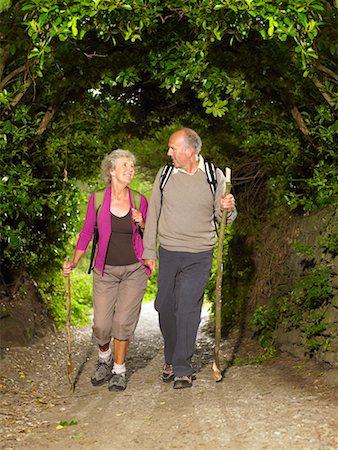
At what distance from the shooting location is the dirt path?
4742 millimetres

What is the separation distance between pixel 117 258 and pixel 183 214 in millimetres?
726

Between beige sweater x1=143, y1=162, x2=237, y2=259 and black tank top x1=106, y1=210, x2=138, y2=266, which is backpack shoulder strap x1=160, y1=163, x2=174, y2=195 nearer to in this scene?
beige sweater x1=143, y1=162, x2=237, y2=259

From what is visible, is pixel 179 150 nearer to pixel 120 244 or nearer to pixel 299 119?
pixel 120 244

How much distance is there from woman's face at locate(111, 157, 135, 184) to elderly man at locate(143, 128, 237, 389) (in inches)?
10.3

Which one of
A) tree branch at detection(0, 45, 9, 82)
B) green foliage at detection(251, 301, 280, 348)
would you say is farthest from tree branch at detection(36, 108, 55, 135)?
green foliage at detection(251, 301, 280, 348)

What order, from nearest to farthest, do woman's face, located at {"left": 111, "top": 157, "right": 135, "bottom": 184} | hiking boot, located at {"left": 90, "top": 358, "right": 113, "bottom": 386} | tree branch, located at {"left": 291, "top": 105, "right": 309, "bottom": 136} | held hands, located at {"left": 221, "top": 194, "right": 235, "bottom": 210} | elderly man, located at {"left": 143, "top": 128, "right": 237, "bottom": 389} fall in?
1. held hands, located at {"left": 221, "top": 194, "right": 235, "bottom": 210}
2. elderly man, located at {"left": 143, "top": 128, "right": 237, "bottom": 389}
3. woman's face, located at {"left": 111, "top": 157, "right": 135, "bottom": 184}
4. hiking boot, located at {"left": 90, "top": 358, "right": 113, "bottom": 386}
5. tree branch, located at {"left": 291, "top": 105, "right": 309, "bottom": 136}

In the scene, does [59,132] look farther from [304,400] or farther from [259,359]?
[304,400]

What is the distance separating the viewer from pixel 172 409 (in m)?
5.56

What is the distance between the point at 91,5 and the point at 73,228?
480 cm

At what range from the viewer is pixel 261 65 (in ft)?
25.2

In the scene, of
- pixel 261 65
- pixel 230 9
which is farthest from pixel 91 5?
pixel 261 65

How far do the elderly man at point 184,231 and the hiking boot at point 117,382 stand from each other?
48 cm

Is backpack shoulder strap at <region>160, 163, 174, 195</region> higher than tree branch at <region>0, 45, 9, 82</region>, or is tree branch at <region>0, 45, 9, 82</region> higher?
tree branch at <region>0, 45, 9, 82</region>

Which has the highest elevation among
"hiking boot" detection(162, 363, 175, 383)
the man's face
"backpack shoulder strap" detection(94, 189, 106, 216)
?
the man's face
